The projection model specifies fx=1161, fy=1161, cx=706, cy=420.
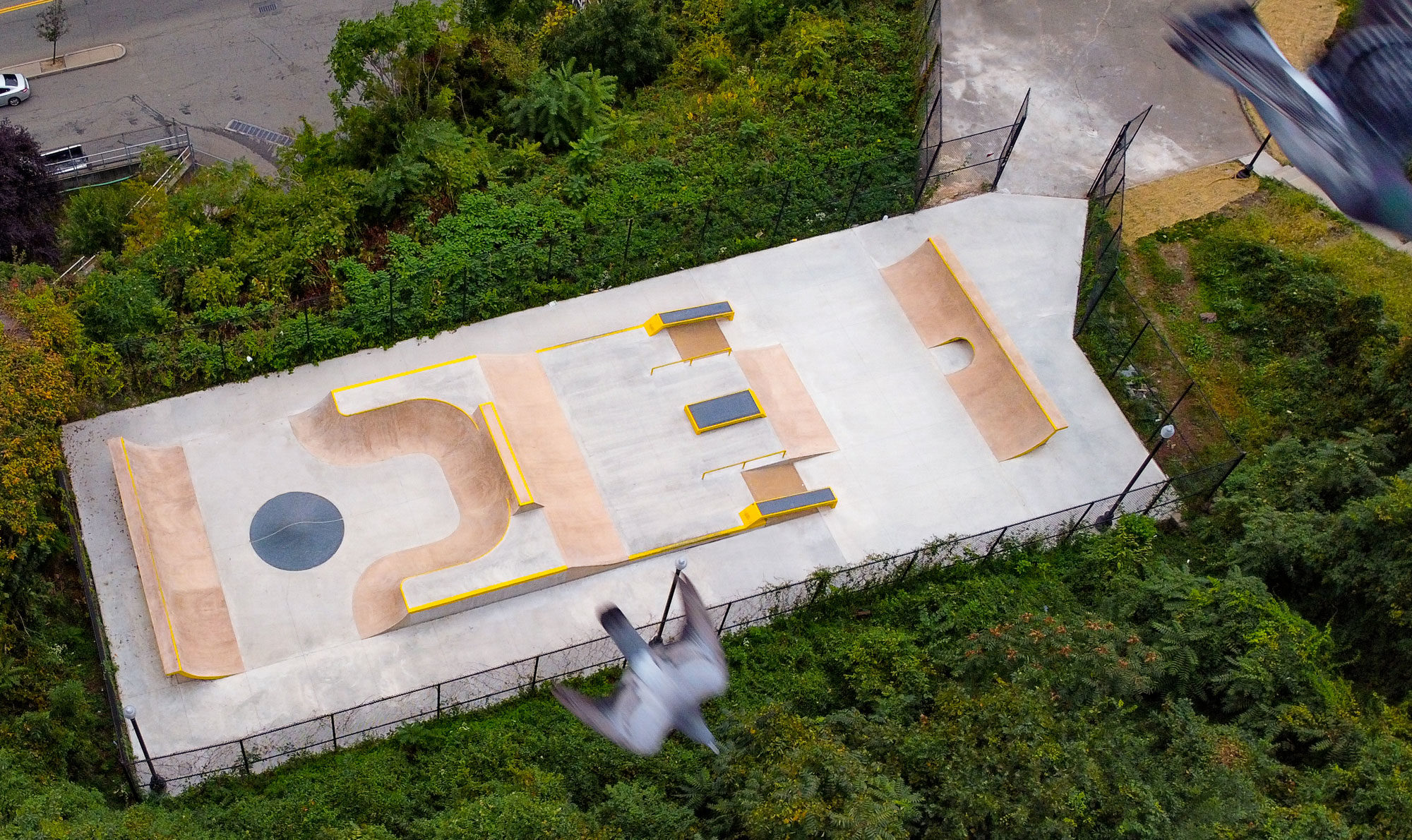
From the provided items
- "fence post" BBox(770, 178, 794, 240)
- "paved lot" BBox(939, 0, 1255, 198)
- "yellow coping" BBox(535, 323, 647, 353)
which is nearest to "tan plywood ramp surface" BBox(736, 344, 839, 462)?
"yellow coping" BBox(535, 323, 647, 353)

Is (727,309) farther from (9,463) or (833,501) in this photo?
(9,463)

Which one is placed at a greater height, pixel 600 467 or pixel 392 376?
pixel 392 376

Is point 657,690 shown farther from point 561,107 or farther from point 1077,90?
point 1077,90

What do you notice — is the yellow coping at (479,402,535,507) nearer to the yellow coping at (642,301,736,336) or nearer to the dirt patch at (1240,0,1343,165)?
the yellow coping at (642,301,736,336)

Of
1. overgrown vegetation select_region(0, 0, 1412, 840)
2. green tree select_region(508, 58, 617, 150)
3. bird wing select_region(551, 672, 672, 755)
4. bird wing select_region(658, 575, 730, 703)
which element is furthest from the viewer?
green tree select_region(508, 58, 617, 150)

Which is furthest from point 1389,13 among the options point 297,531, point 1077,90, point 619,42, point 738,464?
point 297,531

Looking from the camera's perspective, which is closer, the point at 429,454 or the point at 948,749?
the point at 948,749
